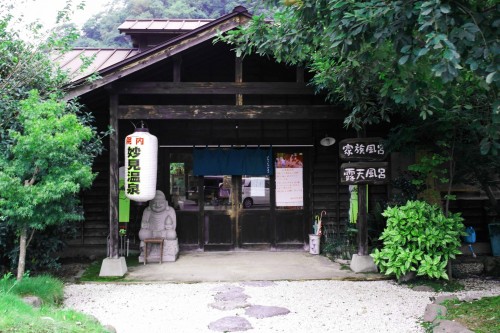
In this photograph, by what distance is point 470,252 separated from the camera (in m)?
11.1

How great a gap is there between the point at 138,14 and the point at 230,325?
1590 inches

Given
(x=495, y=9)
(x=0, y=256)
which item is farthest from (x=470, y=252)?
(x=0, y=256)

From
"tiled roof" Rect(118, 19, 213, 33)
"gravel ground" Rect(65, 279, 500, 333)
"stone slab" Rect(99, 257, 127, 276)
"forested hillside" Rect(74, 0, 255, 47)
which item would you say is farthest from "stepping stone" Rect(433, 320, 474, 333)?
"forested hillside" Rect(74, 0, 255, 47)

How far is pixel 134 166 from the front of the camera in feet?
28.8

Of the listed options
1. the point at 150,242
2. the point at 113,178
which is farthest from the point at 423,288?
the point at 113,178

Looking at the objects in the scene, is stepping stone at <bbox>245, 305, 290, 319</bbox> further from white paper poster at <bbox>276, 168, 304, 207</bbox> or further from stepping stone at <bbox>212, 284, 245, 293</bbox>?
white paper poster at <bbox>276, 168, 304, 207</bbox>

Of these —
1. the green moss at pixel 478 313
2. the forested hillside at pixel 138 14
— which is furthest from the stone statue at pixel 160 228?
the forested hillside at pixel 138 14

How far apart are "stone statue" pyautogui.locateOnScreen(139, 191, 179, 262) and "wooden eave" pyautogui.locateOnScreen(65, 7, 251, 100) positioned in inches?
123

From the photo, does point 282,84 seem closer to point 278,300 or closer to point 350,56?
point 350,56

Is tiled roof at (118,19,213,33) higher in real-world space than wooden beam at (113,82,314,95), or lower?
higher

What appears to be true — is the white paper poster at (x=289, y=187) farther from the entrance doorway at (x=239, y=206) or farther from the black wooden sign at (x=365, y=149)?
the black wooden sign at (x=365, y=149)

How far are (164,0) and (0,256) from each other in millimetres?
42621

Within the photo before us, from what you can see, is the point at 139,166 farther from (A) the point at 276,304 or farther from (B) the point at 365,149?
→ (B) the point at 365,149

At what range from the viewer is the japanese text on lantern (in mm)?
8766
